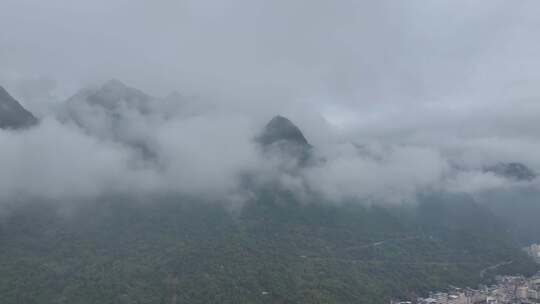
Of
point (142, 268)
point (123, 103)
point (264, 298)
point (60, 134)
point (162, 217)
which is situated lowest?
point (264, 298)

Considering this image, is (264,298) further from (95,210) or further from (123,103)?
(123,103)

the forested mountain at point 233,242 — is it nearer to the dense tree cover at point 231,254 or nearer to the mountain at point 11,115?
the dense tree cover at point 231,254

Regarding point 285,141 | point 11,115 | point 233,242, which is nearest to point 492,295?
point 233,242

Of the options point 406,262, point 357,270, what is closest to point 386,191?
point 406,262

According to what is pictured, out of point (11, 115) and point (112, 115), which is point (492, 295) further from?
point (11, 115)

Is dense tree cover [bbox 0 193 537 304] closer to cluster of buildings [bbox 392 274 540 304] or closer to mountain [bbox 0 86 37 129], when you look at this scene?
cluster of buildings [bbox 392 274 540 304]

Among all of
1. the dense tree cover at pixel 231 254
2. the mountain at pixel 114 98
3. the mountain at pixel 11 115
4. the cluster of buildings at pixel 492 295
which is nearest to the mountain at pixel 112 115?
the mountain at pixel 114 98
